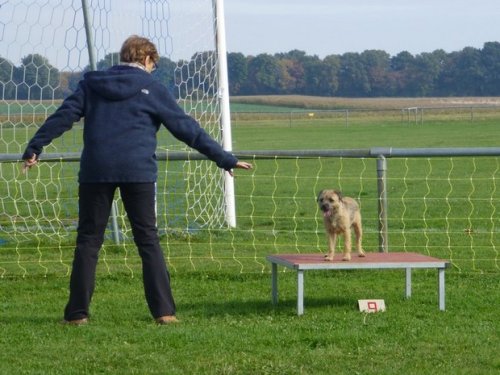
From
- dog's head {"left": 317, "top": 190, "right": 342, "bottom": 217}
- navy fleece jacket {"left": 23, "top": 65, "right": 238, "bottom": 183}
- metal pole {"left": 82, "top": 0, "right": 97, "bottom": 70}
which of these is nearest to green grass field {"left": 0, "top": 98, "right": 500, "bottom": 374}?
dog's head {"left": 317, "top": 190, "right": 342, "bottom": 217}

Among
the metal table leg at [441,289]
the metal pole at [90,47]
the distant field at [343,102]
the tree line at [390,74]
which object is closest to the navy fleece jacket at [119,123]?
the metal table leg at [441,289]

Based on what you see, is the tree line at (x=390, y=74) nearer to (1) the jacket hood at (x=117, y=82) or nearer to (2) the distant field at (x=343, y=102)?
(2) the distant field at (x=343, y=102)

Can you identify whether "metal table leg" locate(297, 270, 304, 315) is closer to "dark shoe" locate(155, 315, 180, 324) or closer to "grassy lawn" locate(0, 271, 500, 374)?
"grassy lawn" locate(0, 271, 500, 374)

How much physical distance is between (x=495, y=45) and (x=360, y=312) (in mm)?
113038

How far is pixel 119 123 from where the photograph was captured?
28.4 feet

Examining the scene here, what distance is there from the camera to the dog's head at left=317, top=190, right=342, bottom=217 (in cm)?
998

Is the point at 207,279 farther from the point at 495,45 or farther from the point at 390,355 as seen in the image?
the point at 495,45

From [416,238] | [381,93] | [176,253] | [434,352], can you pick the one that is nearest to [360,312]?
[434,352]

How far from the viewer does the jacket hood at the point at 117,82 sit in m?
8.66

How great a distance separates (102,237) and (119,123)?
86cm

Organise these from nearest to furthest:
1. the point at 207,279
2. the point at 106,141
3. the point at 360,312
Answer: the point at 106,141 → the point at 360,312 → the point at 207,279

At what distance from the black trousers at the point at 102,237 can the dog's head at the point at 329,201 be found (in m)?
1.61

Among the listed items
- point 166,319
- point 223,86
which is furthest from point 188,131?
point 223,86

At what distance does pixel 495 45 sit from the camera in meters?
119
